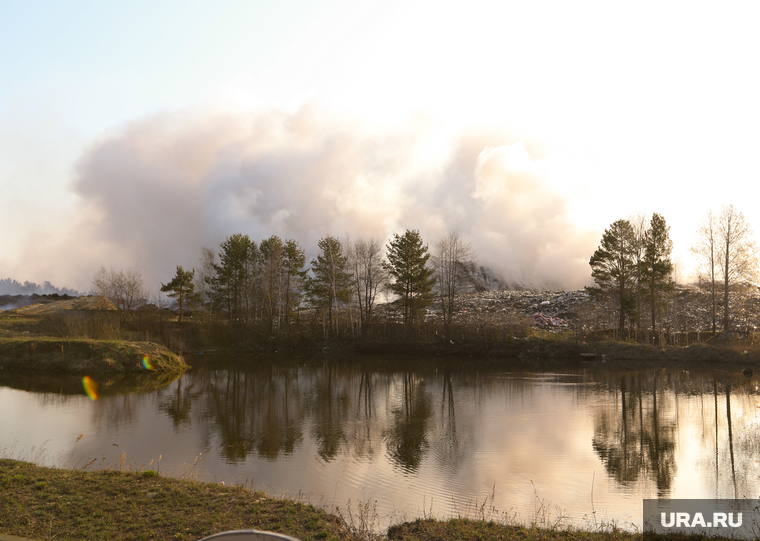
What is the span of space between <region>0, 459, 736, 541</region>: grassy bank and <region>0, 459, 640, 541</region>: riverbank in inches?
0.4

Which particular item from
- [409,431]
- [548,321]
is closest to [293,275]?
[548,321]

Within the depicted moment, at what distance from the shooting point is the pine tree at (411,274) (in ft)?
175

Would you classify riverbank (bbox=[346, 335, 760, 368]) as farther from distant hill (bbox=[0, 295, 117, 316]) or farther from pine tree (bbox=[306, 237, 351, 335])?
distant hill (bbox=[0, 295, 117, 316])

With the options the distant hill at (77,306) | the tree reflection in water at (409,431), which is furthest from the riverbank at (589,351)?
the distant hill at (77,306)

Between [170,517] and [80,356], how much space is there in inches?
1118

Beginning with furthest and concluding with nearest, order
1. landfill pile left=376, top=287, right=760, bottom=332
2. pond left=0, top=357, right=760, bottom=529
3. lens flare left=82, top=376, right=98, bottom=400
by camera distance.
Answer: landfill pile left=376, top=287, right=760, bottom=332 < lens flare left=82, top=376, right=98, bottom=400 < pond left=0, top=357, right=760, bottom=529

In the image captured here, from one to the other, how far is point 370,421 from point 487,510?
28.5 ft

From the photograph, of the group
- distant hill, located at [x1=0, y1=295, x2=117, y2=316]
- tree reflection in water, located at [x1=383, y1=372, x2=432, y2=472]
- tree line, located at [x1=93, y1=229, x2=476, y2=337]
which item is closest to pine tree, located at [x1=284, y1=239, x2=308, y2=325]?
tree line, located at [x1=93, y1=229, x2=476, y2=337]

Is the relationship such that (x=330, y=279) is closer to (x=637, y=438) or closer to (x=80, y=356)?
(x=80, y=356)

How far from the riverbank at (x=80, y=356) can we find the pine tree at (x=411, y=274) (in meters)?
27.1

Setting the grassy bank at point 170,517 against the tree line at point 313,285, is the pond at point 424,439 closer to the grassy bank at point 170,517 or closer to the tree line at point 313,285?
the grassy bank at point 170,517

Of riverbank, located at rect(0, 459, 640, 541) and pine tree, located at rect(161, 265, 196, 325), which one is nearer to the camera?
riverbank, located at rect(0, 459, 640, 541)

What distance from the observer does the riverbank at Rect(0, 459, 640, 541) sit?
6.26 metres

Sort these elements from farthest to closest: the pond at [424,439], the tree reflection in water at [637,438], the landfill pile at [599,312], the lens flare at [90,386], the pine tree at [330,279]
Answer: the pine tree at [330,279]
the landfill pile at [599,312]
the lens flare at [90,386]
the tree reflection in water at [637,438]
the pond at [424,439]
